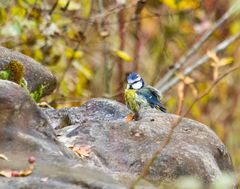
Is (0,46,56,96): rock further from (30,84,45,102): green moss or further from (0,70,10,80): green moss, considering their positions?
(0,70,10,80): green moss

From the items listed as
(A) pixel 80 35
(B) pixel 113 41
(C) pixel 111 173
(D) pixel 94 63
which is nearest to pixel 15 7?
(A) pixel 80 35

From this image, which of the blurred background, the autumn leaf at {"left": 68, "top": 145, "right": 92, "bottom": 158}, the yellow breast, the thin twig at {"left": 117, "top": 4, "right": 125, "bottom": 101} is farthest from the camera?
the thin twig at {"left": 117, "top": 4, "right": 125, "bottom": 101}

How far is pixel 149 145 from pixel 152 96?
1058 millimetres

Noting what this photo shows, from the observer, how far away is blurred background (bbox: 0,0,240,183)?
311 inches

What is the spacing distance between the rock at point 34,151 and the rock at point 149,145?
230 mm

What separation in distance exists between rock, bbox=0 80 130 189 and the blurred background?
80.5 inches

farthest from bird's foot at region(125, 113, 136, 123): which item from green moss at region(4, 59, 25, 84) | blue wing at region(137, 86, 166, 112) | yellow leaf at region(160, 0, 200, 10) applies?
yellow leaf at region(160, 0, 200, 10)

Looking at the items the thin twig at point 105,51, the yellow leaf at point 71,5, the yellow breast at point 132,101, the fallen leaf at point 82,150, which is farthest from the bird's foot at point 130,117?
the thin twig at point 105,51

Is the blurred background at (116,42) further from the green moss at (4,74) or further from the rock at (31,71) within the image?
the green moss at (4,74)

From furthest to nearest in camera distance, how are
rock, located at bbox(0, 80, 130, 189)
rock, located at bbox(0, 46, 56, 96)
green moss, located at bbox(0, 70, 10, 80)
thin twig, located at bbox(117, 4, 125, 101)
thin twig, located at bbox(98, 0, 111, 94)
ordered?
thin twig, located at bbox(117, 4, 125, 101) < thin twig, located at bbox(98, 0, 111, 94) < rock, located at bbox(0, 46, 56, 96) < green moss, located at bbox(0, 70, 10, 80) < rock, located at bbox(0, 80, 130, 189)

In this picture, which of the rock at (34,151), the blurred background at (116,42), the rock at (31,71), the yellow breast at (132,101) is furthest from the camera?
the blurred background at (116,42)

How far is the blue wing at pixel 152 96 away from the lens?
5.21m

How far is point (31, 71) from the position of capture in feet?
16.7

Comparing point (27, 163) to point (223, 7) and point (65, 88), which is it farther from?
point (223, 7)
